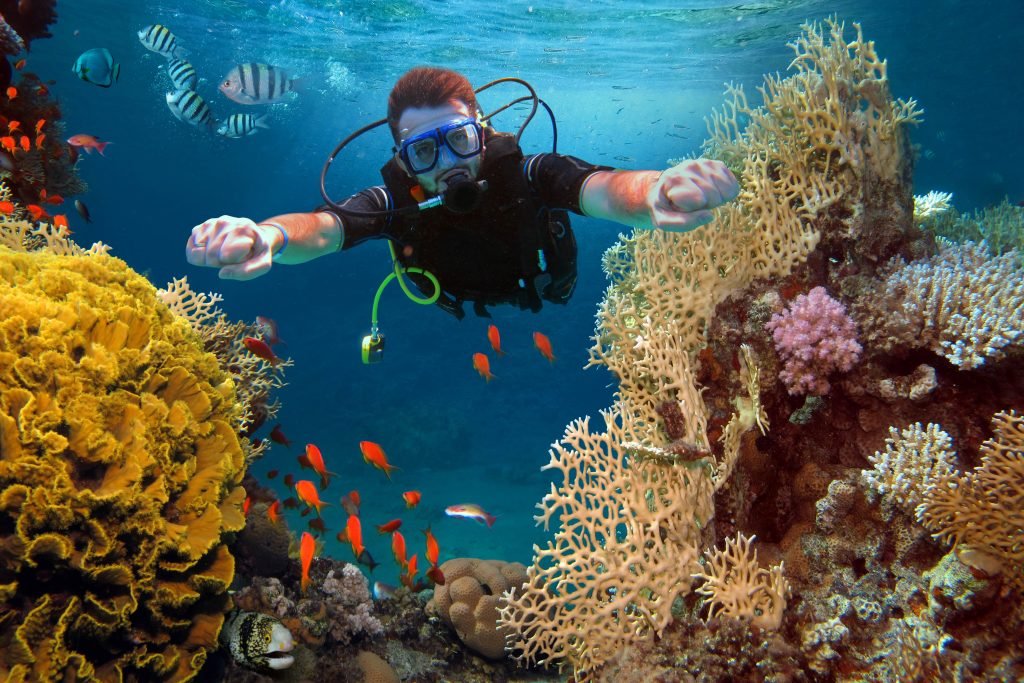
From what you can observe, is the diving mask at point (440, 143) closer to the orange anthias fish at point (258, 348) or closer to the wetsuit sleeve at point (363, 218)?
the wetsuit sleeve at point (363, 218)

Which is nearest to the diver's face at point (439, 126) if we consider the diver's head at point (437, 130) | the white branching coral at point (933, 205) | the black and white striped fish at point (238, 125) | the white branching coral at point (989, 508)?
the diver's head at point (437, 130)

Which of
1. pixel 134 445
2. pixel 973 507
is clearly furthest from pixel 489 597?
pixel 973 507

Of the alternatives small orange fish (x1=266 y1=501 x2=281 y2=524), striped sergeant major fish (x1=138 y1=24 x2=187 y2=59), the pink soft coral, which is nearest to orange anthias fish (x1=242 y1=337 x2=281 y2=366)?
small orange fish (x1=266 y1=501 x2=281 y2=524)

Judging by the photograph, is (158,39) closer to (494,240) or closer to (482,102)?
(494,240)

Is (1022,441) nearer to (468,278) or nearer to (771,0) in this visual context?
(468,278)

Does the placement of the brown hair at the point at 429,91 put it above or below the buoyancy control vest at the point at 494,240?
above

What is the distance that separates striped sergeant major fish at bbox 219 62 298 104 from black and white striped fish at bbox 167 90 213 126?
1.83 metres

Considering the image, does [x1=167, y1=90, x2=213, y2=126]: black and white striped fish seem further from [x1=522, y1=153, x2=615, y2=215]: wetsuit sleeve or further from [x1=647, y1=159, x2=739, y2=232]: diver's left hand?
[x1=647, y1=159, x2=739, y2=232]: diver's left hand

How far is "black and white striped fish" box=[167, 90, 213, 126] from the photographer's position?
7.79m

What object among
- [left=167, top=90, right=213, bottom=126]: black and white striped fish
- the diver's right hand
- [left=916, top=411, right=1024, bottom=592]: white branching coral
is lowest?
[left=916, top=411, right=1024, bottom=592]: white branching coral

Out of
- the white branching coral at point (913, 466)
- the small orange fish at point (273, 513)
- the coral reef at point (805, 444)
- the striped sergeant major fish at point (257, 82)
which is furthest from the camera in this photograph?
the striped sergeant major fish at point (257, 82)

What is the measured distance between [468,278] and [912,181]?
3592 millimetres

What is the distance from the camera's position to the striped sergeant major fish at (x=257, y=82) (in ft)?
31.5

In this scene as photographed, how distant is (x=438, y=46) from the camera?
2239cm
